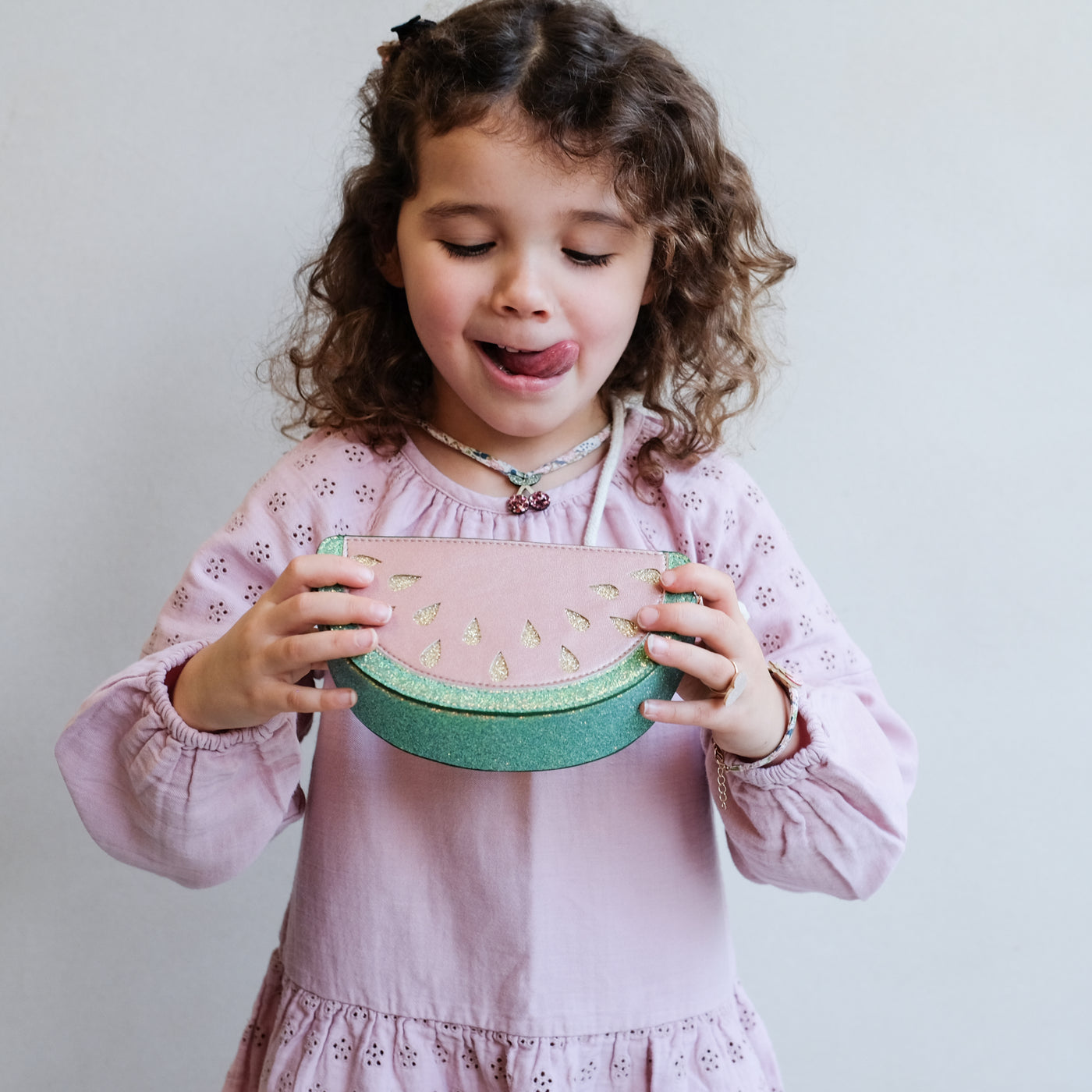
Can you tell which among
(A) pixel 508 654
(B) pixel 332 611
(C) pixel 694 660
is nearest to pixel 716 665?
(C) pixel 694 660

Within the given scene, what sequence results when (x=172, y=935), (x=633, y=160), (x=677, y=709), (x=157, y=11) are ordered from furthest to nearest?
(x=172, y=935)
(x=157, y=11)
(x=633, y=160)
(x=677, y=709)

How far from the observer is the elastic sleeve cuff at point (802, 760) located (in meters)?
0.74

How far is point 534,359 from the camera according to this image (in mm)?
789

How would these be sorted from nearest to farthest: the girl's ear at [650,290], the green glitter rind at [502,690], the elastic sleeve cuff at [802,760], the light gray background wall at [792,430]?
the green glitter rind at [502,690] < the elastic sleeve cuff at [802,760] < the girl's ear at [650,290] < the light gray background wall at [792,430]

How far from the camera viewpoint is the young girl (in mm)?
762

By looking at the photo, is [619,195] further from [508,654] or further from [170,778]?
[170,778]

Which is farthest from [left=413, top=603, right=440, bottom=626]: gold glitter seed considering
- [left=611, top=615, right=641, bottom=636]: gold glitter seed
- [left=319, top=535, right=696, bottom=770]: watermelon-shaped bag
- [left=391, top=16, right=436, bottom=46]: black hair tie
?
[left=391, top=16, right=436, bottom=46]: black hair tie

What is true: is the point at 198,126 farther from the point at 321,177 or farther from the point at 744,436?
the point at 744,436

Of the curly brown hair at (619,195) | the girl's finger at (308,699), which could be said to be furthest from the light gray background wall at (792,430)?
the girl's finger at (308,699)

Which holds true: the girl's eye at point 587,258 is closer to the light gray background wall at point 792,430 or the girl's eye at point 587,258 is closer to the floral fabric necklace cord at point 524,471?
the floral fabric necklace cord at point 524,471

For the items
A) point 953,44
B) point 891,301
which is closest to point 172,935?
point 891,301

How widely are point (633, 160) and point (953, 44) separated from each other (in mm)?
471

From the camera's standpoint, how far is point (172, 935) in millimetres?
1171

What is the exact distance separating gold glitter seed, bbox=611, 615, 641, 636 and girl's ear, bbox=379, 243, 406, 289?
356mm
